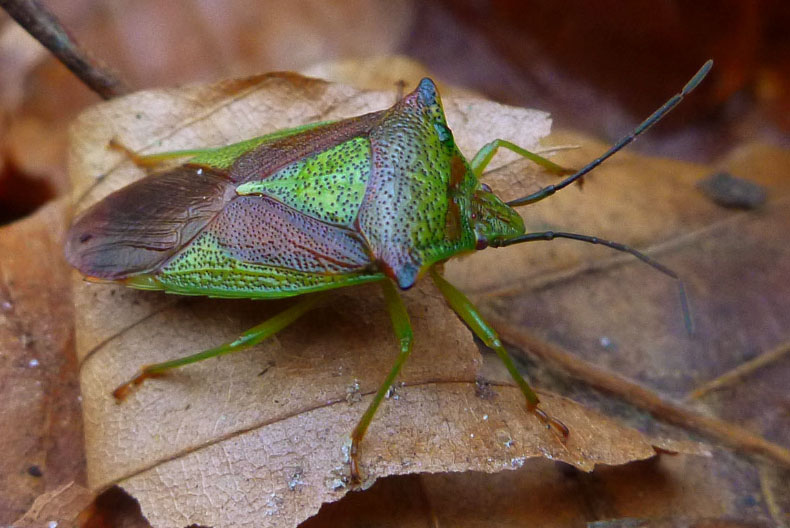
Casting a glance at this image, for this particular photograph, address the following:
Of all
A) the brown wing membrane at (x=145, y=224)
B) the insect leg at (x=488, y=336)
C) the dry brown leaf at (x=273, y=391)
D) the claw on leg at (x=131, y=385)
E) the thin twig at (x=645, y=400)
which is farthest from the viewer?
the thin twig at (x=645, y=400)

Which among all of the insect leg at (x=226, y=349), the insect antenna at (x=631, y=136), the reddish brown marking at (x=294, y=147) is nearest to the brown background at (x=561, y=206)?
the insect leg at (x=226, y=349)

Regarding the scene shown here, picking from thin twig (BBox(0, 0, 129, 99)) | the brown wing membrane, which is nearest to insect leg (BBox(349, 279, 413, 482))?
the brown wing membrane

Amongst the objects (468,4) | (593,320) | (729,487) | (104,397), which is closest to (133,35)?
(468,4)

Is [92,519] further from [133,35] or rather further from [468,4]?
[468,4]

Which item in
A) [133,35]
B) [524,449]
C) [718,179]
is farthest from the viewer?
[133,35]

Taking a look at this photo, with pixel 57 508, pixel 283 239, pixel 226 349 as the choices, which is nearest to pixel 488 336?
pixel 283 239

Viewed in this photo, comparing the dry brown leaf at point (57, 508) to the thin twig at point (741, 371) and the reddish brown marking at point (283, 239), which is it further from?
the thin twig at point (741, 371)

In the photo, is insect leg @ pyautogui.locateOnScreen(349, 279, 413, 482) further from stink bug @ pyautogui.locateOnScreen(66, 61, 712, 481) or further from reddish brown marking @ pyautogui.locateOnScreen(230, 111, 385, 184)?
reddish brown marking @ pyautogui.locateOnScreen(230, 111, 385, 184)

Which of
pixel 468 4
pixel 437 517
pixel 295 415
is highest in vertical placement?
pixel 468 4
